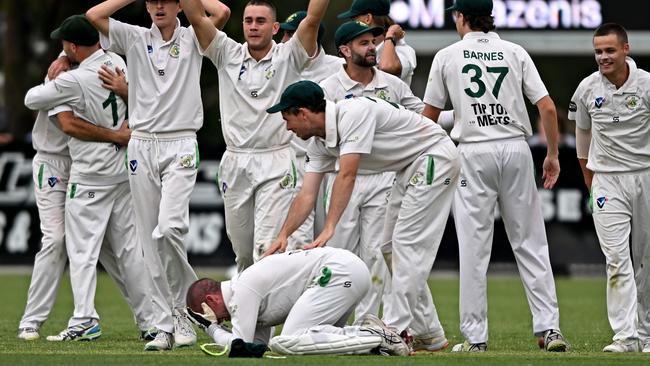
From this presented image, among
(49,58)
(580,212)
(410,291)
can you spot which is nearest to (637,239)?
(410,291)

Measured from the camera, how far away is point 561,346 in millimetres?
11188

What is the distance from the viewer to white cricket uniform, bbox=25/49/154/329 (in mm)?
12742

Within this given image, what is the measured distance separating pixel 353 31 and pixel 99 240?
9.80 ft

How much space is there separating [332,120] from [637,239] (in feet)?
9.30

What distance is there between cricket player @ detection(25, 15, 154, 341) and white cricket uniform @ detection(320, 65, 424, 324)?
2.01 meters

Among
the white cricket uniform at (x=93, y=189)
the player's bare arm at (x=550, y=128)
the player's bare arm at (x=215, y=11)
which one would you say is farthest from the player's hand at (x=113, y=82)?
the player's bare arm at (x=550, y=128)

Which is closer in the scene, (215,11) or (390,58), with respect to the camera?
(215,11)

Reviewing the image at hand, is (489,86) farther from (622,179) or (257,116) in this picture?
(257,116)

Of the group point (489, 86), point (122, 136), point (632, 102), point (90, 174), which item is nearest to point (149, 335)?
point (90, 174)

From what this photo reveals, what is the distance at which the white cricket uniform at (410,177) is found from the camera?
10.9 metres

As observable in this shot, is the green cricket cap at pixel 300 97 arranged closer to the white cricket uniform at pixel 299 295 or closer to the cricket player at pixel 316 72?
the white cricket uniform at pixel 299 295

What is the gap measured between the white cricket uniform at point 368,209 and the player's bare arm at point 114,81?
5.90 feet

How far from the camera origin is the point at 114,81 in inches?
498

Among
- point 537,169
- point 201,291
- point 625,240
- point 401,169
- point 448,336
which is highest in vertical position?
point 401,169
